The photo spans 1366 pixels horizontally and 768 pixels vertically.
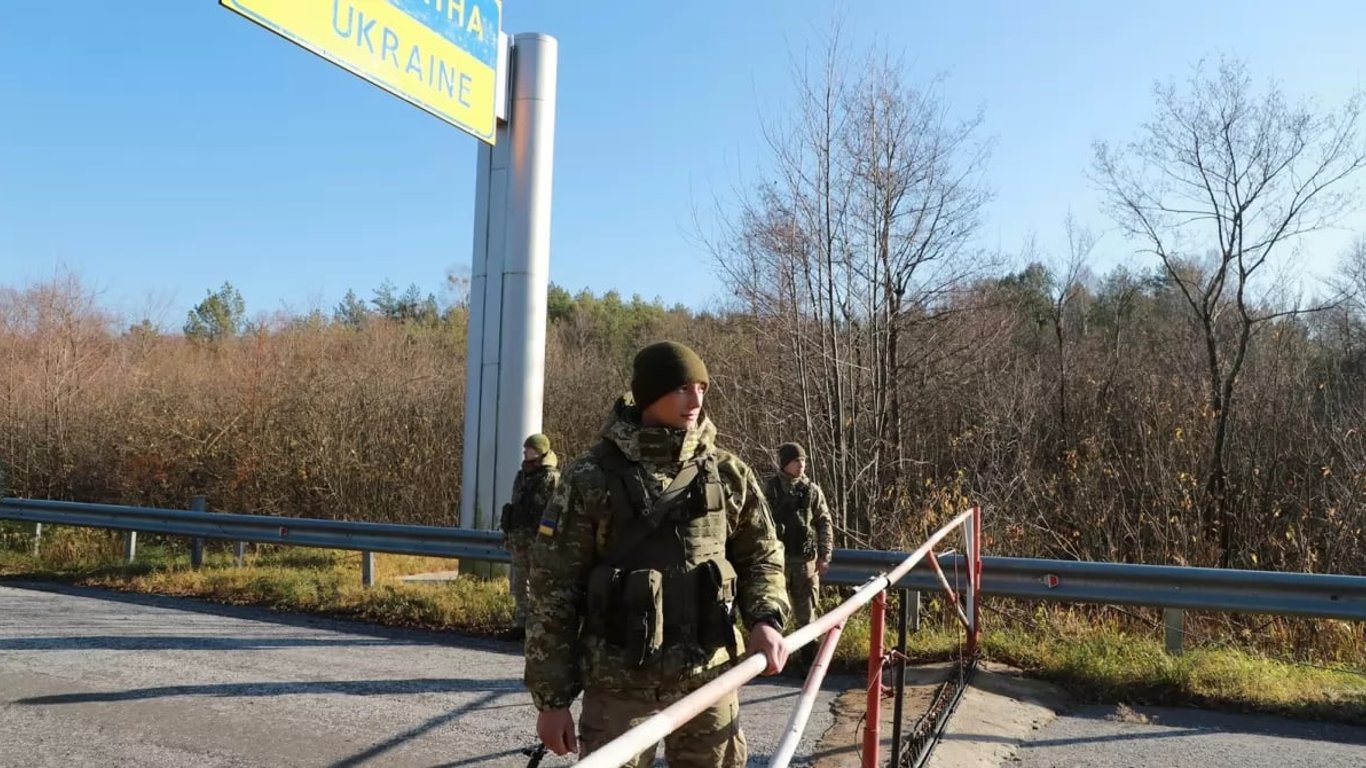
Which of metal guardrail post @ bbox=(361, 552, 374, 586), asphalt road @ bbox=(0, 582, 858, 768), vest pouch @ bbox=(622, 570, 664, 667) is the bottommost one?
Answer: asphalt road @ bbox=(0, 582, 858, 768)

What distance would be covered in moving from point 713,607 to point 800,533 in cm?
402

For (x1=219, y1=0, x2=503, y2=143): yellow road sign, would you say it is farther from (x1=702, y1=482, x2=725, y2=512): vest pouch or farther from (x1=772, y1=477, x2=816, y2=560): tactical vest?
(x1=702, y1=482, x2=725, y2=512): vest pouch

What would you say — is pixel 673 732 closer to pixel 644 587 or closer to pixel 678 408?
pixel 644 587

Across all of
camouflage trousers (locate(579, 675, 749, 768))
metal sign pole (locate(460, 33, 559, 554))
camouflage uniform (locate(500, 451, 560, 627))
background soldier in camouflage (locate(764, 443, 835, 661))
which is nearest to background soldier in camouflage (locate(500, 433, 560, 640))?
camouflage uniform (locate(500, 451, 560, 627))

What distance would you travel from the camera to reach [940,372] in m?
12.1

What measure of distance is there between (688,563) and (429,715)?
3.28m

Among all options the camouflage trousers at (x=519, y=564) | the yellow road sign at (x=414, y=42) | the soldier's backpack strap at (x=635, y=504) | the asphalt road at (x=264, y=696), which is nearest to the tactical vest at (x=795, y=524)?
the asphalt road at (x=264, y=696)

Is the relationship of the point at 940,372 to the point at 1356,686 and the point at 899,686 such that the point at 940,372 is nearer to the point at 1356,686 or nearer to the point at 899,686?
the point at 1356,686

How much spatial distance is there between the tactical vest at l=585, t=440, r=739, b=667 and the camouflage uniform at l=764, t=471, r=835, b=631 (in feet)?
12.7

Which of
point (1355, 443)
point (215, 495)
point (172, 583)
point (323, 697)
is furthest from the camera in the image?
point (215, 495)

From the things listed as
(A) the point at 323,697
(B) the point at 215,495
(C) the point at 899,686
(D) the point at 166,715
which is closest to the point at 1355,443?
(C) the point at 899,686

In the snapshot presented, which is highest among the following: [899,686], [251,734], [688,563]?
[688,563]

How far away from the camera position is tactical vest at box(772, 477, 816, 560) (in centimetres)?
654

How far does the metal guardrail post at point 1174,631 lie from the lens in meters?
6.24
